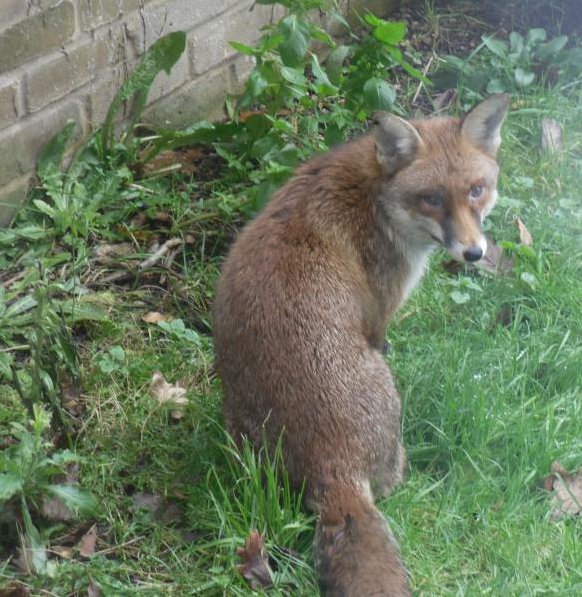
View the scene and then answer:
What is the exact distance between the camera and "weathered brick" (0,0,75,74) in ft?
19.2

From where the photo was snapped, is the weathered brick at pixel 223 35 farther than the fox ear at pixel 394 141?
Yes

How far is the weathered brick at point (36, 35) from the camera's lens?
230 inches

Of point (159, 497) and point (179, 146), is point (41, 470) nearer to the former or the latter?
point (159, 497)

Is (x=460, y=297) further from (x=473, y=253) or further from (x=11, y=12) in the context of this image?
(x=11, y=12)

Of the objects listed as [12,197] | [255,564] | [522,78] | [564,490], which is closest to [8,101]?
[12,197]

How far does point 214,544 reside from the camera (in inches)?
179

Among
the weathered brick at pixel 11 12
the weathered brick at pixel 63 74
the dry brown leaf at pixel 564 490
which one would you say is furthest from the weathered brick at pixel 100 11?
the dry brown leaf at pixel 564 490

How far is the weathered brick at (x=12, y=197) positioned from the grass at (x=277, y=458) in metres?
0.12

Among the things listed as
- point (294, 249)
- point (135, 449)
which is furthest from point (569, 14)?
point (135, 449)

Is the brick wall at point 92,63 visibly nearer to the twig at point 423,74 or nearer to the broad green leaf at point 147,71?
the broad green leaf at point 147,71

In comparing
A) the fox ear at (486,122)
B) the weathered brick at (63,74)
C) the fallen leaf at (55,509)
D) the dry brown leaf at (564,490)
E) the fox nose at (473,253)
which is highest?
the weathered brick at (63,74)

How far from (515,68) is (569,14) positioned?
3.54ft

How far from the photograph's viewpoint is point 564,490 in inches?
195

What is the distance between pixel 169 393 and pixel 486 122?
206 cm
